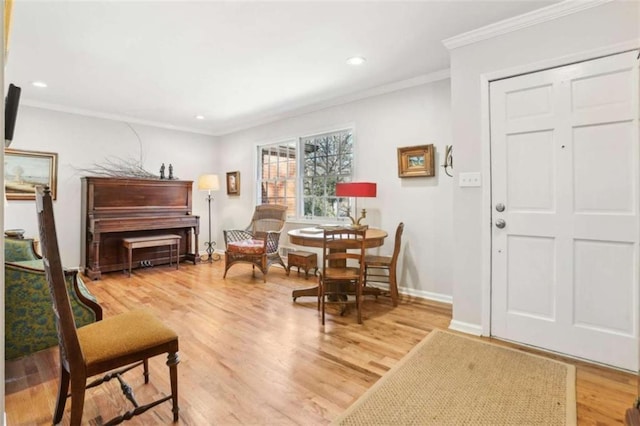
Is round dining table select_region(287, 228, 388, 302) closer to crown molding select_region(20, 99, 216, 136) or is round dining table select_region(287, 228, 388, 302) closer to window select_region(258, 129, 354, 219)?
window select_region(258, 129, 354, 219)

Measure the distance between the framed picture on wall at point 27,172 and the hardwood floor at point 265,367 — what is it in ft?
6.82

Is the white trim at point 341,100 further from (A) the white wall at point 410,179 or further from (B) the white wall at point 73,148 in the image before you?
(B) the white wall at point 73,148

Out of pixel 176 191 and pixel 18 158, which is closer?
pixel 18 158

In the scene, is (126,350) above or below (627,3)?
below

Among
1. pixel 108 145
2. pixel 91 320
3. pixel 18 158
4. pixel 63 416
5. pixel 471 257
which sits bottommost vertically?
pixel 63 416

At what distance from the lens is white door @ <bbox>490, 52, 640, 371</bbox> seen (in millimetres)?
1991

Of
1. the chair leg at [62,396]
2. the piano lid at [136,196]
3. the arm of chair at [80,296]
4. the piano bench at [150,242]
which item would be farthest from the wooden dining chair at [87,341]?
the piano lid at [136,196]

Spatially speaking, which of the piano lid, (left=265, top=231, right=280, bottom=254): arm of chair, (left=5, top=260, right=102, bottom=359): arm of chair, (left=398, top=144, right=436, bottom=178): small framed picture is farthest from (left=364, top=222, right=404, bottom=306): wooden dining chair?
the piano lid

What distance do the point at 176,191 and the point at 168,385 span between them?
3932 millimetres

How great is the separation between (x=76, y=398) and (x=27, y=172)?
4.33 metres

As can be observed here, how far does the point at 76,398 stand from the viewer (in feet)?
4.28

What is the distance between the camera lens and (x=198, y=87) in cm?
379

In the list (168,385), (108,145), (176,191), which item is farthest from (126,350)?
(108,145)

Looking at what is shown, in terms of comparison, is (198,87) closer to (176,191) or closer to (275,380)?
(176,191)
